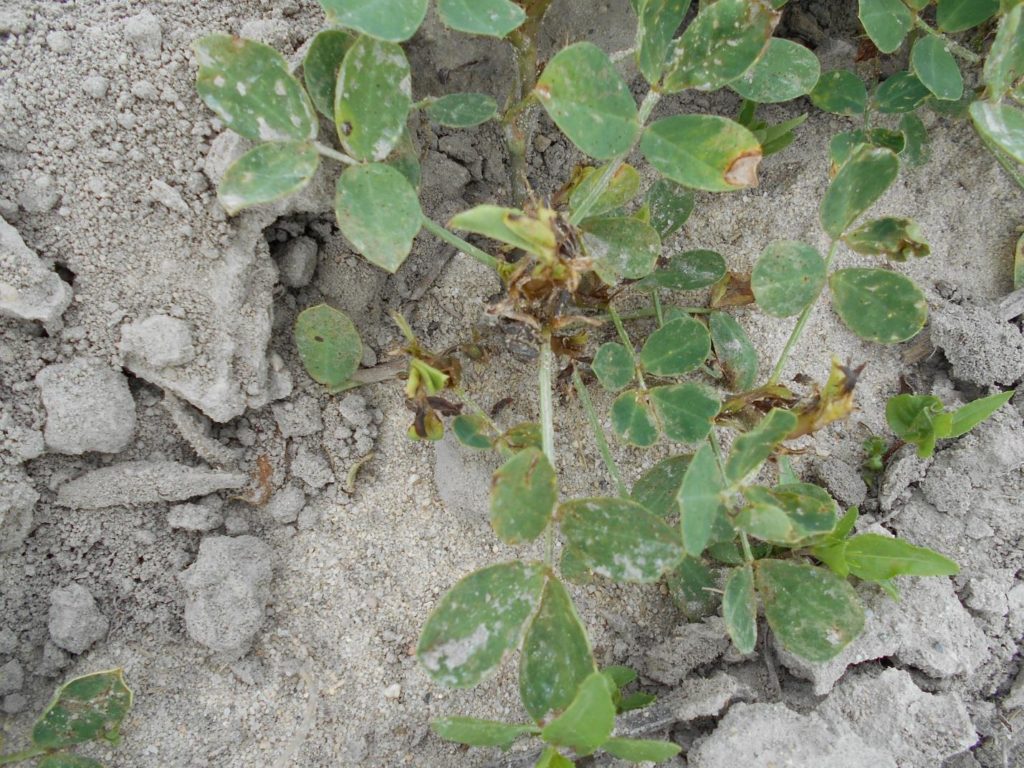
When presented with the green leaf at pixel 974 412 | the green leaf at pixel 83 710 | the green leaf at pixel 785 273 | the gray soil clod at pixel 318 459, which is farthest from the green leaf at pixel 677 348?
the green leaf at pixel 83 710

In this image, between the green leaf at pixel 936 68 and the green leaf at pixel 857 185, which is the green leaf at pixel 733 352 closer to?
the green leaf at pixel 857 185

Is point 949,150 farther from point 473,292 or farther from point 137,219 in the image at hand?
point 137,219

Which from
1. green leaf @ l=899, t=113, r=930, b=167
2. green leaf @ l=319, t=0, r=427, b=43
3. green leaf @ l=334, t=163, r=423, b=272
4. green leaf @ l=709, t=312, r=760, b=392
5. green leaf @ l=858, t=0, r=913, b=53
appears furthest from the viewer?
green leaf @ l=899, t=113, r=930, b=167

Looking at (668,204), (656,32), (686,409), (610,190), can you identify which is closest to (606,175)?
(610,190)

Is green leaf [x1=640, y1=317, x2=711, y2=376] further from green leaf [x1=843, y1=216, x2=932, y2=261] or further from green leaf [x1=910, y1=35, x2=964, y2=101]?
green leaf [x1=910, y1=35, x2=964, y2=101]

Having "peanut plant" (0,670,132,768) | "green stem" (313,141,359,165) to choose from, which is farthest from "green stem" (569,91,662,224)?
"peanut plant" (0,670,132,768)

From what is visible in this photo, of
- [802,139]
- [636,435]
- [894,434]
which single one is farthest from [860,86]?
[636,435]

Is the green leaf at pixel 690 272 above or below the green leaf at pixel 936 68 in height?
below

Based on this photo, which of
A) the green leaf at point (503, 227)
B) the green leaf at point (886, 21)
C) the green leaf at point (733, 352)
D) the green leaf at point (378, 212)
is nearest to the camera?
the green leaf at point (503, 227)
